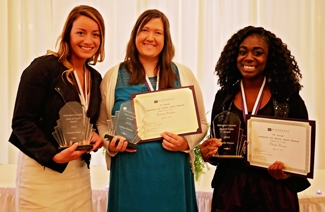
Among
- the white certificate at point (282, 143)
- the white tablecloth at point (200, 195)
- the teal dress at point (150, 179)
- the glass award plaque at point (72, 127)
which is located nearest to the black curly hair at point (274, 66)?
the white certificate at point (282, 143)

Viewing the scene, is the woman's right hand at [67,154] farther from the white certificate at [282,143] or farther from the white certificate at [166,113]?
the white certificate at [282,143]

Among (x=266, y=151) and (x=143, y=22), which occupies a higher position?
(x=143, y=22)

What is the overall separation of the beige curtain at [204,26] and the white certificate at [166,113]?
1.81 m

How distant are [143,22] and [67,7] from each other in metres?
2.09

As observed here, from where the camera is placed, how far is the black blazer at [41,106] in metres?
1.59

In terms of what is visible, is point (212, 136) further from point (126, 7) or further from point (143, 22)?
point (126, 7)

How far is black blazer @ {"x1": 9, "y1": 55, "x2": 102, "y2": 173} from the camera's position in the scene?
1.59 metres

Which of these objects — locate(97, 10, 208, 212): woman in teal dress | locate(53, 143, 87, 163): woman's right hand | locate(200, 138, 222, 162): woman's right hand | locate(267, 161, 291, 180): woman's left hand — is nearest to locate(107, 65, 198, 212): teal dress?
locate(97, 10, 208, 212): woman in teal dress

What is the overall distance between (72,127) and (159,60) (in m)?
0.59

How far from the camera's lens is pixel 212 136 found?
1.81m

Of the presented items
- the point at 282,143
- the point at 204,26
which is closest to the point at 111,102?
the point at 282,143

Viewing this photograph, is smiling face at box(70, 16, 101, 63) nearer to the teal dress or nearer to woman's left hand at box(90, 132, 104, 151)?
the teal dress

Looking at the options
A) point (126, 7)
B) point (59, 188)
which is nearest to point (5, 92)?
point (126, 7)

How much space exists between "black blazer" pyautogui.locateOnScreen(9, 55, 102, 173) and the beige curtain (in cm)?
200
